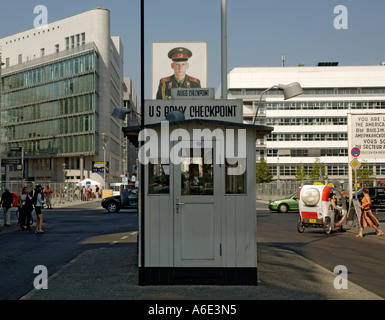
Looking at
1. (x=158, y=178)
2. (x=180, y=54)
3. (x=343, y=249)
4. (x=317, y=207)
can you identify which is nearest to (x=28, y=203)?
(x=180, y=54)

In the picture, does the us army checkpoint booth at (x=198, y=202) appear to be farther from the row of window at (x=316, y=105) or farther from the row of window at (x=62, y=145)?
the row of window at (x=316, y=105)

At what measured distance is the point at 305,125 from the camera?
3826 inches

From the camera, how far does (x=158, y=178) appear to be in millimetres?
8961

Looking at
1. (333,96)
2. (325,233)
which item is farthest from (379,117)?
(333,96)

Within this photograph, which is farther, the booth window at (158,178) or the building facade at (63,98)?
the building facade at (63,98)

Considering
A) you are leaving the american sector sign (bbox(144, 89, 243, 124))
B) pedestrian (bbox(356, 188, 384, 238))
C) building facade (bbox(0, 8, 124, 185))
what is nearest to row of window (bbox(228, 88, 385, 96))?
building facade (bbox(0, 8, 124, 185))

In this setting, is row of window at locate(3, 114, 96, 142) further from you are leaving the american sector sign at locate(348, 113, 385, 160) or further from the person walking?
you are leaving the american sector sign at locate(348, 113, 385, 160)

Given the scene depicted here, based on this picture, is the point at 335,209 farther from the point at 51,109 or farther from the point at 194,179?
the point at 51,109

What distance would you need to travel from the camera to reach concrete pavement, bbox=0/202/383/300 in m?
7.75

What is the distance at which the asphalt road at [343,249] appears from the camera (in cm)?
1044

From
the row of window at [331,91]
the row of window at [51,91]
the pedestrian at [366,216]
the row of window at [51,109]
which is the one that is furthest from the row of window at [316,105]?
the pedestrian at [366,216]

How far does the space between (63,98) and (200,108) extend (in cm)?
7750
